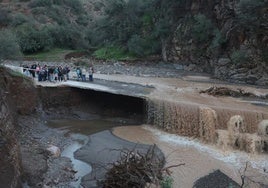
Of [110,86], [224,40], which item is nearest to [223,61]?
[224,40]

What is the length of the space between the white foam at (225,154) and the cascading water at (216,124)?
23.5 inches

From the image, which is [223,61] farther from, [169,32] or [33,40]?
[33,40]

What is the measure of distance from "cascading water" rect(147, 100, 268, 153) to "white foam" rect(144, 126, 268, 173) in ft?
1.96

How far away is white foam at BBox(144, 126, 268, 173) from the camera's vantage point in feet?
63.3

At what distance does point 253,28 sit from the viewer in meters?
35.1

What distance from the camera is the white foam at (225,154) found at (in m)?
19.3

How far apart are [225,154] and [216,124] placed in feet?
9.46

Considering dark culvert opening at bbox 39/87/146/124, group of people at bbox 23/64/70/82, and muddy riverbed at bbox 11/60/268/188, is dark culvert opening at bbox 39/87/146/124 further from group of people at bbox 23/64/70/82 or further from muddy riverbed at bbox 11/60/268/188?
group of people at bbox 23/64/70/82

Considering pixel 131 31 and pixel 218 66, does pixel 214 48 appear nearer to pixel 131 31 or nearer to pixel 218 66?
pixel 218 66

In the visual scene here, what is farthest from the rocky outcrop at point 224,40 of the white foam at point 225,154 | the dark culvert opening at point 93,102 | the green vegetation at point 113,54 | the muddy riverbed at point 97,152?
the white foam at point 225,154

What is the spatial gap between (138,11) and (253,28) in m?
19.5

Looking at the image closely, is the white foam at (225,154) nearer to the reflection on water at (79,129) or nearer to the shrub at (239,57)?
the reflection on water at (79,129)

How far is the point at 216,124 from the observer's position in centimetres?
2328

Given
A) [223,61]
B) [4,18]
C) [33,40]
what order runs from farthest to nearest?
[4,18] < [33,40] < [223,61]
